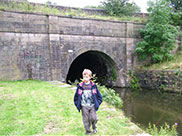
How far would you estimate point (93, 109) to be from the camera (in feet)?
10.7

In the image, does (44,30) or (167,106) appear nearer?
(167,106)

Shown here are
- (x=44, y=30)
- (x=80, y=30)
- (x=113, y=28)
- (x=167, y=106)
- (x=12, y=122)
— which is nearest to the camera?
(x=12, y=122)

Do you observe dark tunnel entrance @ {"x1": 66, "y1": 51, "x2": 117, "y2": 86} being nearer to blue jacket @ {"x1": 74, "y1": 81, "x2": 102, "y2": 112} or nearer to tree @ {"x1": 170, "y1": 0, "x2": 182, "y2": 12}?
tree @ {"x1": 170, "y1": 0, "x2": 182, "y2": 12}

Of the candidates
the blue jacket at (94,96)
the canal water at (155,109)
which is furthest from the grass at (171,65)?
the blue jacket at (94,96)

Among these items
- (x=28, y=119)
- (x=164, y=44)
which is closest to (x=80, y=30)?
(x=164, y=44)

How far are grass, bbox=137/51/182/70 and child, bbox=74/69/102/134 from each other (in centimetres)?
910

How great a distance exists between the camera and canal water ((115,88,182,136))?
20.2ft

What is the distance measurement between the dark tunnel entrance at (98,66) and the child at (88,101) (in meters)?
9.47

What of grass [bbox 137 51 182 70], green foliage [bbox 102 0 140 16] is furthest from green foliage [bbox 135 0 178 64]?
green foliage [bbox 102 0 140 16]

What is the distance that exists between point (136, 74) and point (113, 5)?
592 cm

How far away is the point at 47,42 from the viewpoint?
33.7 feet

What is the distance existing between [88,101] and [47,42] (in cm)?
779

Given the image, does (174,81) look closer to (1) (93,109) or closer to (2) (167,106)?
(2) (167,106)

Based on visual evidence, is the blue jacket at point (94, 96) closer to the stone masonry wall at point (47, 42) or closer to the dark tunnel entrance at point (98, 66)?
the stone masonry wall at point (47, 42)
